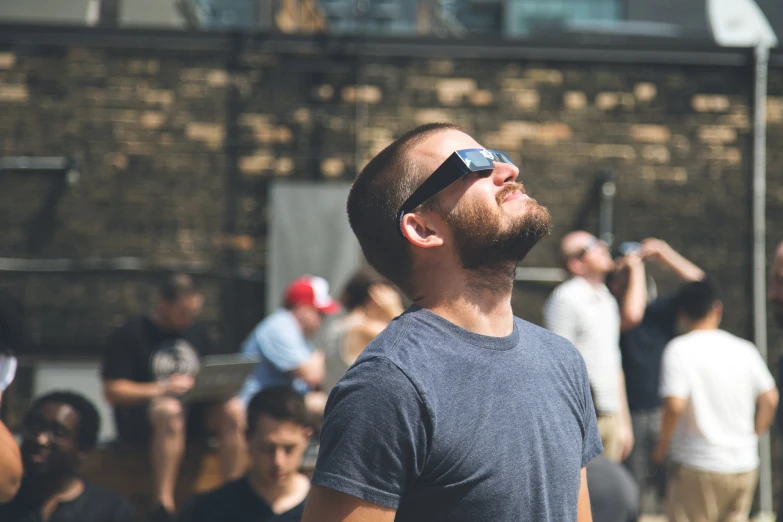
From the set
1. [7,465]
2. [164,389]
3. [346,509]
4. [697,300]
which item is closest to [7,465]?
[7,465]

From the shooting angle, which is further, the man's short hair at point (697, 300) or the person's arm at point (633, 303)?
the person's arm at point (633, 303)

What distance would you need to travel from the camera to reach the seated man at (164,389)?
5562mm

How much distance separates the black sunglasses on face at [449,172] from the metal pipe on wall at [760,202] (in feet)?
24.3

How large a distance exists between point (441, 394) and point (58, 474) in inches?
111

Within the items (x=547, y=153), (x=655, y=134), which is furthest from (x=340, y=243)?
(x=655, y=134)

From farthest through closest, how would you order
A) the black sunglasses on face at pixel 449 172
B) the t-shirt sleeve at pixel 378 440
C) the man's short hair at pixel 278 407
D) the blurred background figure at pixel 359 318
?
the blurred background figure at pixel 359 318, the man's short hair at pixel 278 407, the black sunglasses on face at pixel 449 172, the t-shirt sleeve at pixel 378 440

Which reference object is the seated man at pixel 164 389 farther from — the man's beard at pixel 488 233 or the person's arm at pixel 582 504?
the man's beard at pixel 488 233

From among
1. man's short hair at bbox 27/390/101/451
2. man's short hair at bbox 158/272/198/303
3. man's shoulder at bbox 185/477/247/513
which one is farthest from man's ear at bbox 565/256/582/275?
man's short hair at bbox 27/390/101/451

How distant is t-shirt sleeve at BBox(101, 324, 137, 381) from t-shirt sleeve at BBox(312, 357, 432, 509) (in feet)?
14.4

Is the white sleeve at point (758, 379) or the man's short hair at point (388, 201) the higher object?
the man's short hair at point (388, 201)

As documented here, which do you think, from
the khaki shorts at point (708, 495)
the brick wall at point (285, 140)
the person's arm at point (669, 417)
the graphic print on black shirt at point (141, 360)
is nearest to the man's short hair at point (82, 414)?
the graphic print on black shirt at point (141, 360)

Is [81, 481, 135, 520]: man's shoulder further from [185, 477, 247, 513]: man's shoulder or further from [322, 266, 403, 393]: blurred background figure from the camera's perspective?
[322, 266, 403, 393]: blurred background figure

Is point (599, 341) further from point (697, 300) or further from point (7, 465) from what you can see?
point (7, 465)

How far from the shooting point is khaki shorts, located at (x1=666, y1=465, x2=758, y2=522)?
5660mm
